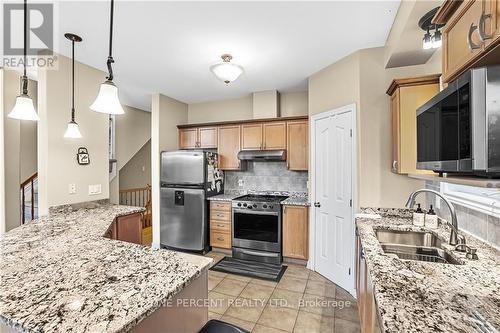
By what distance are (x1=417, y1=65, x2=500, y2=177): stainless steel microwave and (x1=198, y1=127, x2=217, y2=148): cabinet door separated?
345cm

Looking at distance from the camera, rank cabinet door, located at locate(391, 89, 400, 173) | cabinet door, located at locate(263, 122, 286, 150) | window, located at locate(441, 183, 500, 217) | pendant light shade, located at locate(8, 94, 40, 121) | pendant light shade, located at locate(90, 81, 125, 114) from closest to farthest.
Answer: window, located at locate(441, 183, 500, 217) < pendant light shade, located at locate(90, 81, 125, 114) < pendant light shade, located at locate(8, 94, 40, 121) < cabinet door, located at locate(391, 89, 400, 173) < cabinet door, located at locate(263, 122, 286, 150)

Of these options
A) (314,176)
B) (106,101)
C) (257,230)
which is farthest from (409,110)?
(257,230)

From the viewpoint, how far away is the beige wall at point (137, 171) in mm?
5602

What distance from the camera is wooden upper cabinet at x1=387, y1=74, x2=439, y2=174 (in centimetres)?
197

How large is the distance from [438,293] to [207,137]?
3.88m

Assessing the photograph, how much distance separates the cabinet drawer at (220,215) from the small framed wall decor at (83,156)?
1.92 meters

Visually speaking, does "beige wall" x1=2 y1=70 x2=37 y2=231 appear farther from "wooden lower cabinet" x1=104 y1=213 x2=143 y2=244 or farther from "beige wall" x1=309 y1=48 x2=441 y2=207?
"beige wall" x1=309 y1=48 x2=441 y2=207

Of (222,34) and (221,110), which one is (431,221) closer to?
(222,34)

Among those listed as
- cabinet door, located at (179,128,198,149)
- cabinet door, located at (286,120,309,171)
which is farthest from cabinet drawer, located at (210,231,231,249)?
cabinet door, located at (179,128,198,149)

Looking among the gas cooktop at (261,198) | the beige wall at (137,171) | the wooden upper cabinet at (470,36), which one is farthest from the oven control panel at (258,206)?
the beige wall at (137,171)

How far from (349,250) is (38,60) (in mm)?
3958

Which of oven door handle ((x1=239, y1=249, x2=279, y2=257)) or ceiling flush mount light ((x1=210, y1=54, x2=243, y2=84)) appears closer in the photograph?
ceiling flush mount light ((x1=210, y1=54, x2=243, y2=84))

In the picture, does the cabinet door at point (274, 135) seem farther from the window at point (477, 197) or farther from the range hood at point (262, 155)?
the window at point (477, 197)

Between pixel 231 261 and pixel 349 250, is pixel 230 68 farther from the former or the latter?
pixel 231 261
